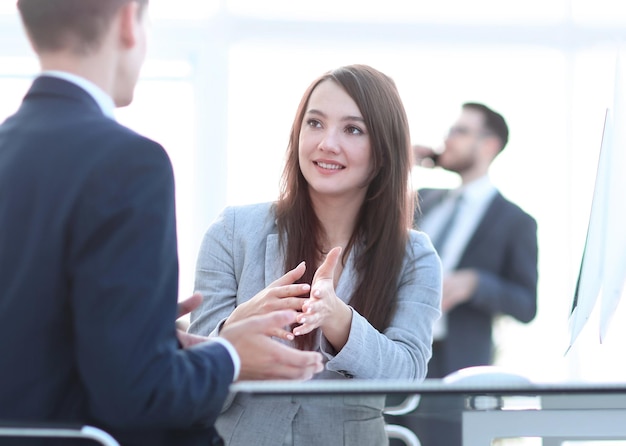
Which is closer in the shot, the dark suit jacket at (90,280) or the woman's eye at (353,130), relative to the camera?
the dark suit jacket at (90,280)

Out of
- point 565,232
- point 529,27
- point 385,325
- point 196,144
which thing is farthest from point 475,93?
point 385,325

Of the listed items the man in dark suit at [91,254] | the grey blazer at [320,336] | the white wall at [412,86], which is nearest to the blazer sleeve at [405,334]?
the grey blazer at [320,336]

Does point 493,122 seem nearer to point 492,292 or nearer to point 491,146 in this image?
point 491,146

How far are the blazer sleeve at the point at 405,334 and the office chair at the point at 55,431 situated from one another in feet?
2.29

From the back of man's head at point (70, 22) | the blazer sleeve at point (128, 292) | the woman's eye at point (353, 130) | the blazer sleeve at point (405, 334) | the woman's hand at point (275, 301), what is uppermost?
the back of man's head at point (70, 22)

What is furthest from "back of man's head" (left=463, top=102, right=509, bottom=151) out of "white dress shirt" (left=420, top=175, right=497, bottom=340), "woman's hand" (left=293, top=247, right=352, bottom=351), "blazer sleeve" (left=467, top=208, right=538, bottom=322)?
"woman's hand" (left=293, top=247, right=352, bottom=351)

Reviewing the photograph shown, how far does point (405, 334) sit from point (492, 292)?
1.49m

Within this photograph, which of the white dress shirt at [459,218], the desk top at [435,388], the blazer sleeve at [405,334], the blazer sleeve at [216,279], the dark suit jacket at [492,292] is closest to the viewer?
the desk top at [435,388]

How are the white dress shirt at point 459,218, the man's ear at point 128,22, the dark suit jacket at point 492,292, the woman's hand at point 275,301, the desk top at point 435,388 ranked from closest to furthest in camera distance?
the man's ear at point 128,22
the desk top at point 435,388
the woman's hand at point 275,301
the dark suit jacket at point 492,292
the white dress shirt at point 459,218

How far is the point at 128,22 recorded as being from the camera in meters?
1.17

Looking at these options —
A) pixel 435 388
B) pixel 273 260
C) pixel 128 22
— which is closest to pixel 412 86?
pixel 273 260

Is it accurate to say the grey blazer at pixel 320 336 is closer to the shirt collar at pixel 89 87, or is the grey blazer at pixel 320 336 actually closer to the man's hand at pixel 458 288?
the shirt collar at pixel 89 87

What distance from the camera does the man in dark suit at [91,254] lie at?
1.06m

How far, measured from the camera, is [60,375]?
113cm
